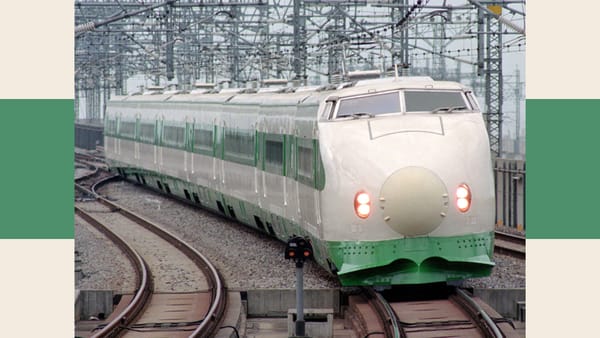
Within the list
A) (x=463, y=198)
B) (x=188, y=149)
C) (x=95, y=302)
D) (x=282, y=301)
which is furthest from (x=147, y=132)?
(x=463, y=198)

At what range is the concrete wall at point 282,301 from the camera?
16641 mm

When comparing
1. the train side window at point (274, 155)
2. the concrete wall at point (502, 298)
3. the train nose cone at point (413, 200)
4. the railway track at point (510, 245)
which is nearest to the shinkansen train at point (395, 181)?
the train nose cone at point (413, 200)

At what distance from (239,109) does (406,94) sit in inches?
372

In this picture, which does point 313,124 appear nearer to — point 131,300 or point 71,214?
point 131,300

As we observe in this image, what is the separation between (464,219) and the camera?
15211 mm

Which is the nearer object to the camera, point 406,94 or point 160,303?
point 406,94

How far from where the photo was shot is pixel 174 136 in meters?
32.2

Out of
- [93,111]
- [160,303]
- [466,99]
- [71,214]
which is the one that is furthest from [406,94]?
[93,111]

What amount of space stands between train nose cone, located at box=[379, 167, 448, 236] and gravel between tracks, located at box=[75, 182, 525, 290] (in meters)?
2.78

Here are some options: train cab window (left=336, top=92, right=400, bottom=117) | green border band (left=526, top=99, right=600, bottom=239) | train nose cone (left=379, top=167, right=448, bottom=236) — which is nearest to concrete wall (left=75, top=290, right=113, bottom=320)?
train cab window (left=336, top=92, right=400, bottom=117)

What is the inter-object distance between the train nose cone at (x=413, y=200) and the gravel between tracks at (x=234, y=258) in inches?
109

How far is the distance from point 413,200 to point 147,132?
22.2 metres

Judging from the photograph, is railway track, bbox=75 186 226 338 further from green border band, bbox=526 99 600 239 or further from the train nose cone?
green border band, bbox=526 99 600 239

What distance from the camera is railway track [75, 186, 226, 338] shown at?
14.8 m
